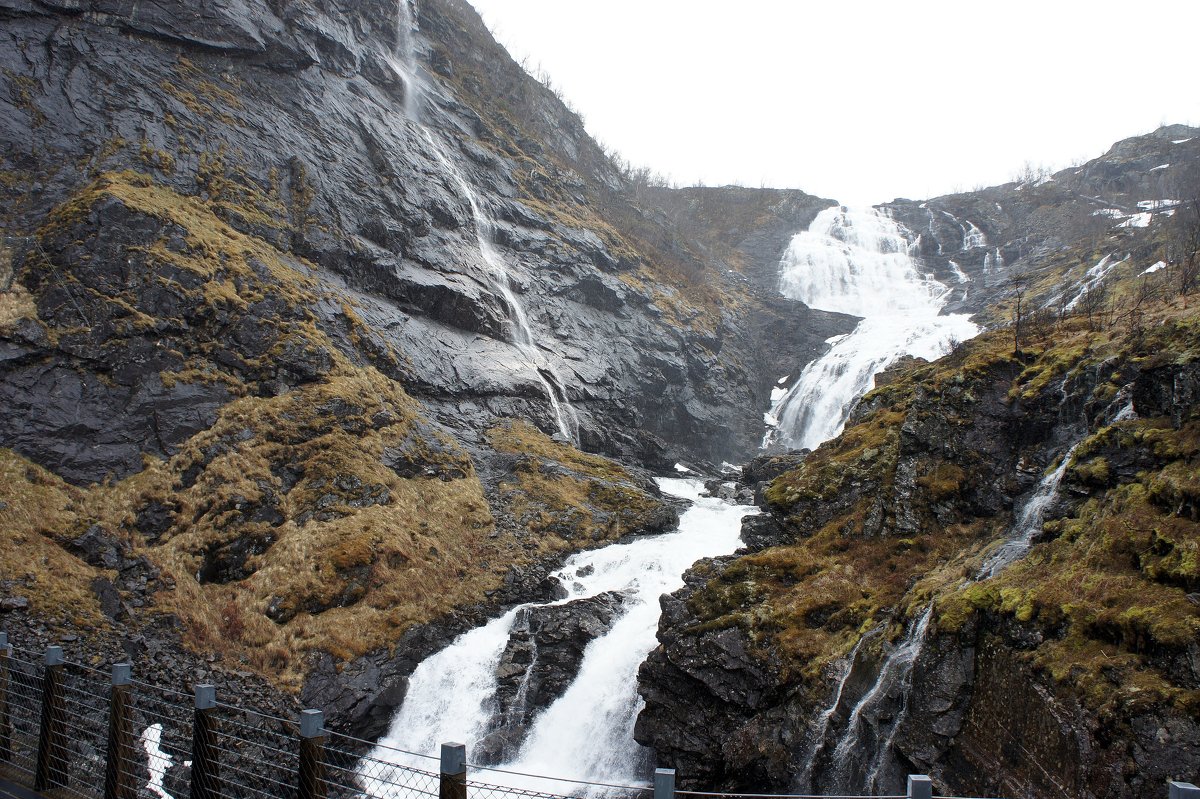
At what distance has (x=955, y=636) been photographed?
10.6 metres

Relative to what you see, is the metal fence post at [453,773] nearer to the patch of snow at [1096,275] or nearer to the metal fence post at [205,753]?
the metal fence post at [205,753]

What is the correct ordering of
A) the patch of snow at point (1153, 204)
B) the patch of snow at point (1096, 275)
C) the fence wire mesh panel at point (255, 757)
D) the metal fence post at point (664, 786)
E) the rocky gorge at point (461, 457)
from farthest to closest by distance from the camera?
the patch of snow at point (1153, 204) → the patch of snow at point (1096, 275) → the fence wire mesh panel at point (255, 757) → the rocky gorge at point (461, 457) → the metal fence post at point (664, 786)

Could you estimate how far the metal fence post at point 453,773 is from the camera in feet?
17.9

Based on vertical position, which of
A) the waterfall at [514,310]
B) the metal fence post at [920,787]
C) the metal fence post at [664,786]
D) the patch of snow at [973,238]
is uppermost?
the patch of snow at [973,238]

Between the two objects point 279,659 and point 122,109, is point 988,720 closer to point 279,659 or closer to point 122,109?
point 279,659

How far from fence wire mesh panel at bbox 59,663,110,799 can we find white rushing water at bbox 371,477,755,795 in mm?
5861

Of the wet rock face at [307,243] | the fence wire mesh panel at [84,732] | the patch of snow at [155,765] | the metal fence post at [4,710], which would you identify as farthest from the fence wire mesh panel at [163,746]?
the wet rock face at [307,243]

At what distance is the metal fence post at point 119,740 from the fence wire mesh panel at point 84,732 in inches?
6.7

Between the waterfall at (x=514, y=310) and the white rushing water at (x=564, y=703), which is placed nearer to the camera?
the white rushing water at (x=564, y=703)

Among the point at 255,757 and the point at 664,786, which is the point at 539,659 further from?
the point at 664,786

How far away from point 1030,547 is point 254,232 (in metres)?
29.7

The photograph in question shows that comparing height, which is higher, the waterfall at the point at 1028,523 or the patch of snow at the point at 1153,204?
the patch of snow at the point at 1153,204

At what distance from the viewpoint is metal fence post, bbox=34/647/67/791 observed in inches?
275

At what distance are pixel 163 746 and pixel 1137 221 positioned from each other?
67157 millimetres
